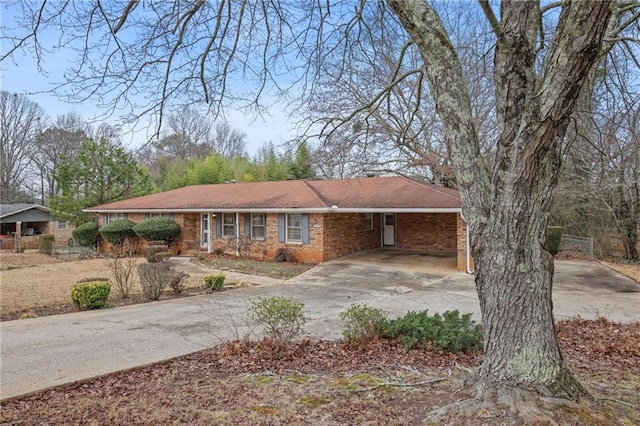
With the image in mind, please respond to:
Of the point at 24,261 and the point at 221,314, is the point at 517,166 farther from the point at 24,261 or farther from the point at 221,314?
the point at 24,261

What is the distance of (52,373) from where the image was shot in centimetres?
468

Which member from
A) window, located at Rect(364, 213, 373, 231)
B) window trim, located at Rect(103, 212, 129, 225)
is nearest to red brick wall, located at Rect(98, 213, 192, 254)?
window trim, located at Rect(103, 212, 129, 225)

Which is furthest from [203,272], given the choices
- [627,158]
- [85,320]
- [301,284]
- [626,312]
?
[627,158]

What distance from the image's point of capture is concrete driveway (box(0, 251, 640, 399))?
5.13 m

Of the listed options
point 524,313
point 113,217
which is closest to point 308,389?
point 524,313

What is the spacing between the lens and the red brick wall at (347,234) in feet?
53.5

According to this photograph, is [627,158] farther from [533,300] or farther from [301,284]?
[533,300]

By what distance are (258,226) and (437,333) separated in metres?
13.3

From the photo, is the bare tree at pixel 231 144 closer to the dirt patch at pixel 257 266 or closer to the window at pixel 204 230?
the window at pixel 204 230

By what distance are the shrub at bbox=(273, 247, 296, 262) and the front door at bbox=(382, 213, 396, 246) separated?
217 inches

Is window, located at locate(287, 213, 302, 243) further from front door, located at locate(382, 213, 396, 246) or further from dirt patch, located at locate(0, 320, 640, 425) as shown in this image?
dirt patch, located at locate(0, 320, 640, 425)

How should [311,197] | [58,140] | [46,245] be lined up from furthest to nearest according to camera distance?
[58,140], [46,245], [311,197]

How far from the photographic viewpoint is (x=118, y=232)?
20.4 m

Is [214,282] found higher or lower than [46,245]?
lower
